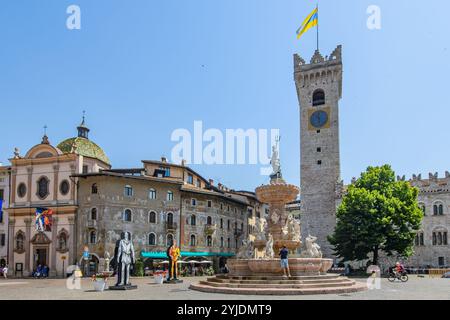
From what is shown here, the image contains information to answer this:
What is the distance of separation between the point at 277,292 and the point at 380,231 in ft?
90.4

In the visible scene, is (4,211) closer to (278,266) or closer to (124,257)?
(124,257)

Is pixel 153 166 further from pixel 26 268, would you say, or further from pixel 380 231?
pixel 380 231

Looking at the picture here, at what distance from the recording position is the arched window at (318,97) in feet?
206

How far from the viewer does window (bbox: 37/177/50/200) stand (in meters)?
Answer: 47.4

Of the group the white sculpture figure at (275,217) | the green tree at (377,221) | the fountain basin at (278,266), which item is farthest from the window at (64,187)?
the fountain basin at (278,266)

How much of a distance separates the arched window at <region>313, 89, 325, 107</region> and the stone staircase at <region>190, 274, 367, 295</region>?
4437 cm

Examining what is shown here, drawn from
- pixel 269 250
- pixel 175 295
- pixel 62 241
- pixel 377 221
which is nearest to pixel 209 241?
pixel 62 241

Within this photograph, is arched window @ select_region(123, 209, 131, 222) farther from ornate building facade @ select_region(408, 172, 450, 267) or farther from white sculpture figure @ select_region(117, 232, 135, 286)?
ornate building facade @ select_region(408, 172, 450, 267)

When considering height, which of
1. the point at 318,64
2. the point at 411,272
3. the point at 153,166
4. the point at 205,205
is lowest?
the point at 411,272

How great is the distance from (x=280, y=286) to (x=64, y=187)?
3340cm

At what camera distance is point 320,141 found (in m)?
61.3

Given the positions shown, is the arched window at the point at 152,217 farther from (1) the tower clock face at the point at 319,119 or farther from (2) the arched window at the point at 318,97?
(2) the arched window at the point at 318,97

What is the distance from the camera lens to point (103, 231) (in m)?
44.0
